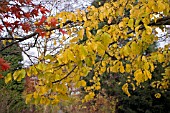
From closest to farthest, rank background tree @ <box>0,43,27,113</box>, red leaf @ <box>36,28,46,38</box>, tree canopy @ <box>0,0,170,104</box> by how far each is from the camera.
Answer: tree canopy @ <box>0,0,170,104</box> → red leaf @ <box>36,28,46,38</box> → background tree @ <box>0,43,27,113</box>

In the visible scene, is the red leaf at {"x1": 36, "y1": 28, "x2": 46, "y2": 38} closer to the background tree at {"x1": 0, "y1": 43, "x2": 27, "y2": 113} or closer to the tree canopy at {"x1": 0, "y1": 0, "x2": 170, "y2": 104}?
the tree canopy at {"x1": 0, "y1": 0, "x2": 170, "y2": 104}

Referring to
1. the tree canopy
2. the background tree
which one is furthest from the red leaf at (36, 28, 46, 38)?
the background tree

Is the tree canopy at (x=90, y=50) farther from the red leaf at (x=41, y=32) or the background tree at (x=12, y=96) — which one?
the background tree at (x=12, y=96)

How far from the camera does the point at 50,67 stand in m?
2.61

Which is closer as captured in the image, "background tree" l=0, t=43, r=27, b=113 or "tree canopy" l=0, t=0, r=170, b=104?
"tree canopy" l=0, t=0, r=170, b=104

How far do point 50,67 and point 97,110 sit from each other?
742 cm

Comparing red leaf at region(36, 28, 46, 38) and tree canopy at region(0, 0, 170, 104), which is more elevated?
red leaf at region(36, 28, 46, 38)

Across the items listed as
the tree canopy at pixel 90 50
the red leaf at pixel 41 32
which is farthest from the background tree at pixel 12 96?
the tree canopy at pixel 90 50

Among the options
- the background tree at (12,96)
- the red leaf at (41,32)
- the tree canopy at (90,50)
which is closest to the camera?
the tree canopy at (90,50)

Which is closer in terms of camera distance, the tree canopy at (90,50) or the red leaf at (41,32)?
the tree canopy at (90,50)

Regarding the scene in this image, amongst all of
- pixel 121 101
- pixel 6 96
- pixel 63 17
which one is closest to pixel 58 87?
pixel 63 17

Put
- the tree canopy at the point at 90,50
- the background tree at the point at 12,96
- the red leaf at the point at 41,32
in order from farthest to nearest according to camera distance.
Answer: the background tree at the point at 12,96 → the red leaf at the point at 41,32 → the tree canopy at the point at 90,50

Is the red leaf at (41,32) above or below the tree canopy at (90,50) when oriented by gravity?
above

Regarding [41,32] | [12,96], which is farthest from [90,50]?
[12,96]
